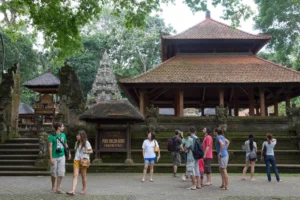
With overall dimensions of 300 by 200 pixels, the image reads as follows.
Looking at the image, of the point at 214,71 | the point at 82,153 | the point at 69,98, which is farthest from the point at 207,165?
the point at 214,71

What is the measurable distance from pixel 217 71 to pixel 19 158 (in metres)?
12.7

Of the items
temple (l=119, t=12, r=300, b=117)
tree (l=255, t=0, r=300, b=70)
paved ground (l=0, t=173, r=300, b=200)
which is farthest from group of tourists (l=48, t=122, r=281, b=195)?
tree (l=255, t=0, r=300, b=70)

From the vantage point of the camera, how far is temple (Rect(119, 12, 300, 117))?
18312 millimetres

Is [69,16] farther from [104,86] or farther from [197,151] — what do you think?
[104,86]

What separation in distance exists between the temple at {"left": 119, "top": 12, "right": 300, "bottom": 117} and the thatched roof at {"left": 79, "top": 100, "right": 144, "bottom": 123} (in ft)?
18.3

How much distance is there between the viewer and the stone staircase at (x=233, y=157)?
468 inches

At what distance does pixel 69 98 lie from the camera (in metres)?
15.2

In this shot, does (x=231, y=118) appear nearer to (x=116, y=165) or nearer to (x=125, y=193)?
(x=116, y=165)

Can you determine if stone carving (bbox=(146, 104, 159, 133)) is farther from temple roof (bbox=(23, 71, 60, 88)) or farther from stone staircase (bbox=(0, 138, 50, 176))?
temple roof (bbox=(23, 71, 60, 88))

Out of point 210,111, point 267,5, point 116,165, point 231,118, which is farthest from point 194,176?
point 210,111

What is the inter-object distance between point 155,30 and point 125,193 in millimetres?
44720

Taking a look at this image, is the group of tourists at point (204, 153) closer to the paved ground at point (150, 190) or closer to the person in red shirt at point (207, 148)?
the person in red shirt at point (207, 148)

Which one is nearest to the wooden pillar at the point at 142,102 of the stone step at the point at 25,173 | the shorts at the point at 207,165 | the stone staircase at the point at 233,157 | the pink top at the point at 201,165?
the stone staircase at the point at 233,157

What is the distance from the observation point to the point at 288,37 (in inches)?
1275
